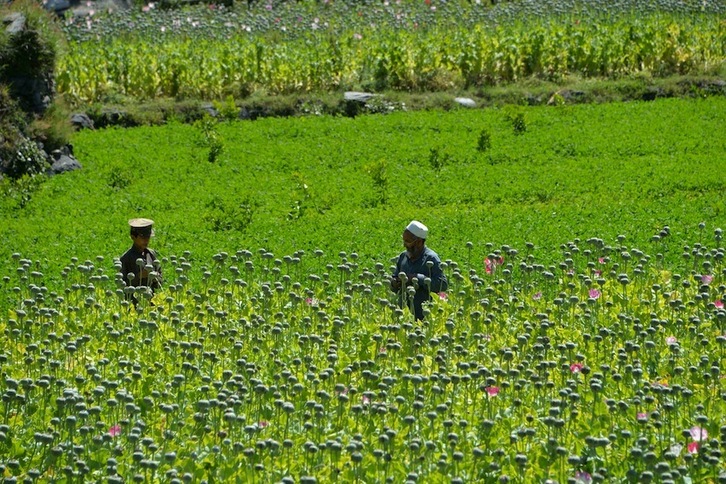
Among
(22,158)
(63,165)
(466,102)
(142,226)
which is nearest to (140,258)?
(142,226)

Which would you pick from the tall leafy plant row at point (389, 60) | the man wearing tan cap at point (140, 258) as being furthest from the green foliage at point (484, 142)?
the man wearing tan cap at point (140, 258)

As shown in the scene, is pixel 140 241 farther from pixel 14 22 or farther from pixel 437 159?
pixel 14 22

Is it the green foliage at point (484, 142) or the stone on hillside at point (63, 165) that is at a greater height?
the green foliage at point (484, 142)

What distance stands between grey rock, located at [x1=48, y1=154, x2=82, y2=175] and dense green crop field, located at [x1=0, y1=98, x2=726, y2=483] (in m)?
0.31

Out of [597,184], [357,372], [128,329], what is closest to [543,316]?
[357,372]

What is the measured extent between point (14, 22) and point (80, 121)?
227 cm

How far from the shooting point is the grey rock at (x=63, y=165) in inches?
725

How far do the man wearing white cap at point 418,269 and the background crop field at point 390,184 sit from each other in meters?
2.40

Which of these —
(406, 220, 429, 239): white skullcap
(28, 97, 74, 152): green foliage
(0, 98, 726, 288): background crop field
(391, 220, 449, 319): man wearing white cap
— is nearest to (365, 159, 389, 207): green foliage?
(0, 98, 726, 288): background crop field

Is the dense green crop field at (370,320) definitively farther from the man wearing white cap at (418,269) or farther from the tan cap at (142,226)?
the tan cap at (142,226)

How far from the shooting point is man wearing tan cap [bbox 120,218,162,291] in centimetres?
1183

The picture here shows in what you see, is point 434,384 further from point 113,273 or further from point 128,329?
point 113,273

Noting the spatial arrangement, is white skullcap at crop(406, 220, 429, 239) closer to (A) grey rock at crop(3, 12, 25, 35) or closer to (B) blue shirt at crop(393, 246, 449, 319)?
(B) blue shirt at crop(393, 246, 449, 319)

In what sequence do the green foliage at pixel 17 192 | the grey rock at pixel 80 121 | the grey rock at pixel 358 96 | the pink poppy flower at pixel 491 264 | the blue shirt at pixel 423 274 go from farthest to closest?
the grey rock at pixel 358 96 < the grey rock at pixel 80 121 < the green foliage at pixel 17 192 < the pink poppy flower at pixel 491 264 < the blue shirt at pixel 423 274
